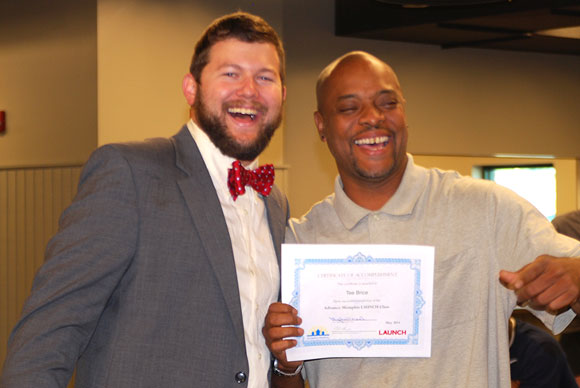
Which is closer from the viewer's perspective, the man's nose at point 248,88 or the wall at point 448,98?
the man's nose at point 248,88

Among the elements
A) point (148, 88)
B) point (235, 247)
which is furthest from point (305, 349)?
point (148, 88)

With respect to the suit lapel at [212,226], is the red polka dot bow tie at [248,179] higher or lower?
higher

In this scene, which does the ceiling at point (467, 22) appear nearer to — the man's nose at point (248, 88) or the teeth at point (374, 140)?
the teeth at point (374, 140)

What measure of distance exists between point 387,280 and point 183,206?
62 centimetres

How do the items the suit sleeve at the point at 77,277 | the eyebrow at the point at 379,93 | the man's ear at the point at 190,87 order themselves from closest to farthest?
the suit sleeve at the point at 77,277, the man's ear at the point at 190,87, the eyebrow at the point at 379,93

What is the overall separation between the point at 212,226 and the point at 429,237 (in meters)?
0.67

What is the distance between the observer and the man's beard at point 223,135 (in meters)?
2.34

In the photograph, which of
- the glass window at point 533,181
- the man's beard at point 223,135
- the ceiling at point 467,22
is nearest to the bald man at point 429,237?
the man's beard at point 223,135

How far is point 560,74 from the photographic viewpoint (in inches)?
310

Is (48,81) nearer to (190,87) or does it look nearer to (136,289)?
(190,87)

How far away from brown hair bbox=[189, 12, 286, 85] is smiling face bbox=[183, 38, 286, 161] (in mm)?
16

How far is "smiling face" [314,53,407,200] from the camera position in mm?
2512

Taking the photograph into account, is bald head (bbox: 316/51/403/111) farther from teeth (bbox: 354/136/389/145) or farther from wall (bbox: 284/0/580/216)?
wall (bbox: 284/0/580/216)

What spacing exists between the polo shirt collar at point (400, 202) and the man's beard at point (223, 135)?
0.36 metres
